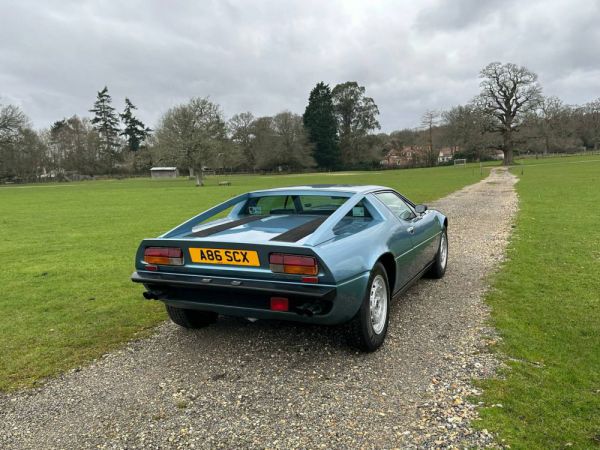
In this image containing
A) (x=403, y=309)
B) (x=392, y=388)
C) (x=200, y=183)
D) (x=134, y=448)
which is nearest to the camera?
(x=134, y=448)

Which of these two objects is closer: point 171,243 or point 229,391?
point 229,391

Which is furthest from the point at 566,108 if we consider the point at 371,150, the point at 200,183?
the point at 200,183

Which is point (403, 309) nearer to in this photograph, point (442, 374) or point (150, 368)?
point (442, 374)

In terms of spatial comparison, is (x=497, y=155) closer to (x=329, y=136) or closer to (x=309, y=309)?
(x=329, y=136)

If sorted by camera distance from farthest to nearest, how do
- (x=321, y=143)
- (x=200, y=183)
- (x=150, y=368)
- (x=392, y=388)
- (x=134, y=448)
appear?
1. (x=321, y=143)
2. (x=200, y=183)
3. (x=150, y=368)
4. (x=392, y=388)
5. (x=134, y=448)

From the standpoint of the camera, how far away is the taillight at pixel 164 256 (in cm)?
364

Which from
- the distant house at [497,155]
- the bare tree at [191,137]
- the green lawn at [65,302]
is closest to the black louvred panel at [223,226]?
the green lawn at [65,302]

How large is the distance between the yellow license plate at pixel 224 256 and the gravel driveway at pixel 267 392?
0.89 m

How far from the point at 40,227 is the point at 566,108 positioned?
84612 mm

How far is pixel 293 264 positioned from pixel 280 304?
343mm

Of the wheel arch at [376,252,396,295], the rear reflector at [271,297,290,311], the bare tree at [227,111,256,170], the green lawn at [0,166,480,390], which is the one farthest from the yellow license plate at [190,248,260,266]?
the bare tree at [227,111,256,170]

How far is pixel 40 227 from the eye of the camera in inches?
542

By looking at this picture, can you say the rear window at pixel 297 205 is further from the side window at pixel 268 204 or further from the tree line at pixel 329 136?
the tree line at pixel 329 136

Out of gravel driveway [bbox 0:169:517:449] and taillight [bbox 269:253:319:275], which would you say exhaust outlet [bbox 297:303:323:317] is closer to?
taillight [bbox 269:253:319:275]
